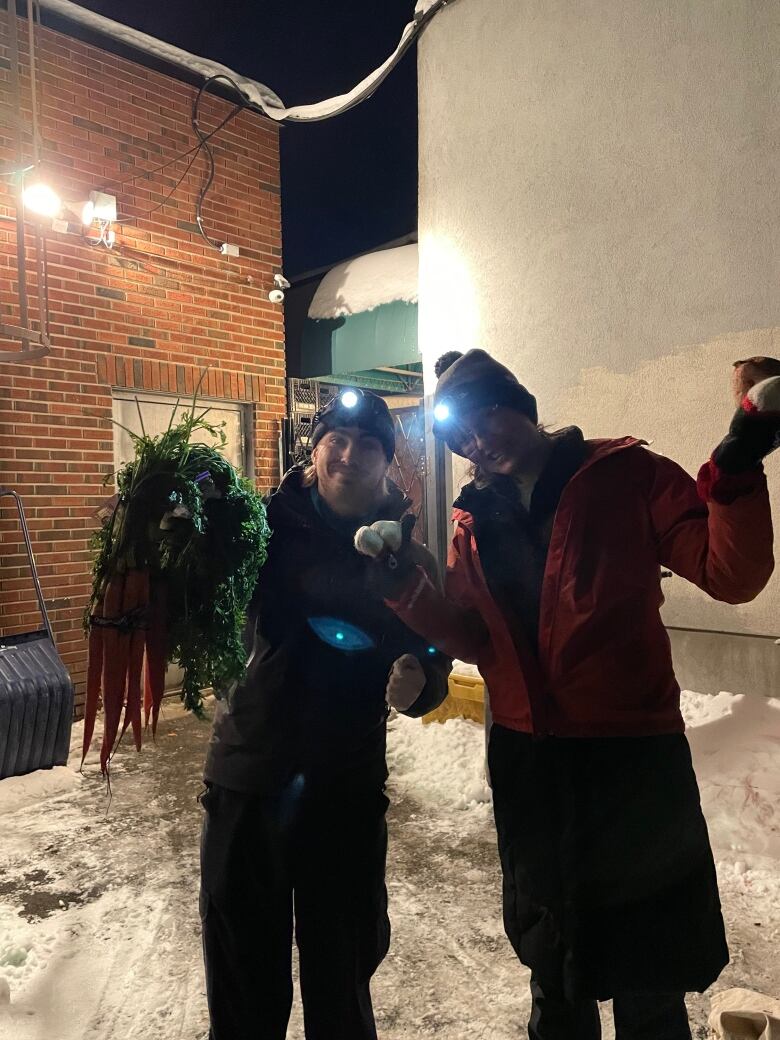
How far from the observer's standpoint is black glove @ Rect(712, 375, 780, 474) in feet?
4.44

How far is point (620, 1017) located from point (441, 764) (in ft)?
9.02

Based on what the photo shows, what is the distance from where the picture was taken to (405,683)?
1747mm

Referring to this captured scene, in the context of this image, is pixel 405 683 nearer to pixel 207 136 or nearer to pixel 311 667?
pixel 311 667

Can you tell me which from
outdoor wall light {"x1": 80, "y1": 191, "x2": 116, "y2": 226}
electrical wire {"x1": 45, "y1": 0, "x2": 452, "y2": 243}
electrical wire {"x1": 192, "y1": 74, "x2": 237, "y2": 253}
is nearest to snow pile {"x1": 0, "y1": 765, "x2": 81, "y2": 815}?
outdoor wall light {"x1": 80, "y1": 191, "x2": 116, "y2": 226}

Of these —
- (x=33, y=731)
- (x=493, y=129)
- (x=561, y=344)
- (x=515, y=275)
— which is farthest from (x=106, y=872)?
(x=493, y=129)

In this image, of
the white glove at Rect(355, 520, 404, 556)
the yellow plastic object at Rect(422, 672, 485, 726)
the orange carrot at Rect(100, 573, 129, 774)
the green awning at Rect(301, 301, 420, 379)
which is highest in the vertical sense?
the green awning at Rect(301, 301, 420, 379)

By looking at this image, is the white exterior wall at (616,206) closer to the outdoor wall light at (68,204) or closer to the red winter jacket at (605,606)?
the red winter jacket at (605,606)

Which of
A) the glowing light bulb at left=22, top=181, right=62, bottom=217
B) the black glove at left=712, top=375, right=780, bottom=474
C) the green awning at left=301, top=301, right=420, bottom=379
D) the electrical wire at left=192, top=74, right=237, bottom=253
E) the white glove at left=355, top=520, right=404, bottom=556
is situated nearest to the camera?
the black glove at left=712, top=375, right=780, bottom=474

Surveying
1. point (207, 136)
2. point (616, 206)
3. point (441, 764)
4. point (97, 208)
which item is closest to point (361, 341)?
point (207, 136)

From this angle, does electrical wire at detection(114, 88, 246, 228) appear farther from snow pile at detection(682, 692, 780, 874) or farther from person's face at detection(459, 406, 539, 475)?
snow pile at detection(682, 692, 780, 874)

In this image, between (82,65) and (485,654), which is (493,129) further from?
(485,654)

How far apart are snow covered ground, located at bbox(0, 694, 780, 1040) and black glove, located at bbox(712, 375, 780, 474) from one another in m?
1.97

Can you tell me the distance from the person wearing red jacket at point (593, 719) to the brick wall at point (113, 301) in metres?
4.62

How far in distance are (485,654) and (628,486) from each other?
540 mm
